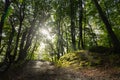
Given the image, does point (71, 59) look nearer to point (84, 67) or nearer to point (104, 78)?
point (84, 67)

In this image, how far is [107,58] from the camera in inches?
573

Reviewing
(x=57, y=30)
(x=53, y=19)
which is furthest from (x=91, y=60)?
(x=53, y=19)

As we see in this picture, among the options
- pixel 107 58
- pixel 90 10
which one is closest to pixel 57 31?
pixel 90 10

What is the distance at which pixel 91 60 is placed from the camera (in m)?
14.8

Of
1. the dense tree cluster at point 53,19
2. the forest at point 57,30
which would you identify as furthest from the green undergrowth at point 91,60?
the dense tree cluster at point 53,19

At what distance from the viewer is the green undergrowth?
13.6m

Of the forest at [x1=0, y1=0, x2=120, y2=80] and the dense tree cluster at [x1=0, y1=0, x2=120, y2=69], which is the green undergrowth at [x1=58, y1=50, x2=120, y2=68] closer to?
the forest at [x1=0, y1=0, x2=120, y2=80]

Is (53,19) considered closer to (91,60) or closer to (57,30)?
(57,30)

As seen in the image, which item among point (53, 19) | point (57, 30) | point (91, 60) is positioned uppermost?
point (53, 19)

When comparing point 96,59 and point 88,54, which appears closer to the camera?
point 96,59

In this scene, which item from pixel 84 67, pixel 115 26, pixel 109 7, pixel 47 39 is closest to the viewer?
pixel 84 67

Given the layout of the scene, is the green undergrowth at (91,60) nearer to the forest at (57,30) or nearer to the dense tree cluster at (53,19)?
the forest at (57,30)

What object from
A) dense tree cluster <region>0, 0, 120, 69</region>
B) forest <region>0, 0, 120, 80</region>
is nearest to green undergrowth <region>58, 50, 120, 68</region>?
forest <region>0, 0, 120, 80</region>

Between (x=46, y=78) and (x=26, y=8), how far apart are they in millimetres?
12986
